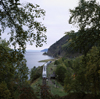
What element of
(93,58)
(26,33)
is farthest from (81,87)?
(26,33)

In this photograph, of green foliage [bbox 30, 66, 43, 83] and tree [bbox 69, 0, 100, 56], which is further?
green foliage [bbox 30, 66, 43, 83]

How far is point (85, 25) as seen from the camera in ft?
18.0

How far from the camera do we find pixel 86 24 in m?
5.44

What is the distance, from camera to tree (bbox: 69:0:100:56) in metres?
5.07

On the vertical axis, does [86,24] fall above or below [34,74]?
above

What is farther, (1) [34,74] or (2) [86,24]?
(1) [34,74]

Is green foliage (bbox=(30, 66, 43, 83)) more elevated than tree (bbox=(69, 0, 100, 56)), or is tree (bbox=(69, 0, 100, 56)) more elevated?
tree (bbox=(69, 0, 100, 56))

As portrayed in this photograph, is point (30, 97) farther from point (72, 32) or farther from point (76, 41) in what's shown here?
point (72, 32)

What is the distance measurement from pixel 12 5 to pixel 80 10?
3720mm

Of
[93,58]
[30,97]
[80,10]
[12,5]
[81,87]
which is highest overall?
[80,10]

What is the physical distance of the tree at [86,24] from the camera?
5.07 meters

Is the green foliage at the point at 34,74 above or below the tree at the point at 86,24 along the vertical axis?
below

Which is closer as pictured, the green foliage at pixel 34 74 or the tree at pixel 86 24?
the tree at pixel 86 24

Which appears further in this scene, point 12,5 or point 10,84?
point 10,84
